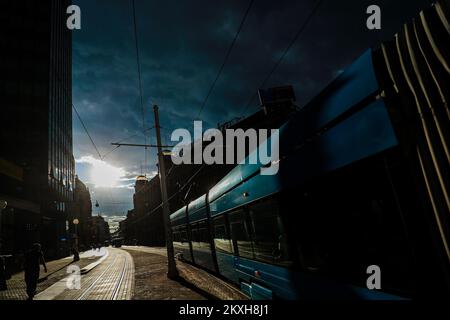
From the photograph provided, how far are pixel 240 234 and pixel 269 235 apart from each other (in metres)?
1.91

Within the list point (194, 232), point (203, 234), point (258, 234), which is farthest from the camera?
point (194, 232)

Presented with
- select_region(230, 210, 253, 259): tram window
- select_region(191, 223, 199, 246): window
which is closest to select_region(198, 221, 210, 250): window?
select_region(191, 223, 199, 246): window

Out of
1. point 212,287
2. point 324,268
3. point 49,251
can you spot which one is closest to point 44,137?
point 49,251

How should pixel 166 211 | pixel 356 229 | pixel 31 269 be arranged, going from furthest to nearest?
pixel 166 211 < pixel 31 269 < pixel 356 229

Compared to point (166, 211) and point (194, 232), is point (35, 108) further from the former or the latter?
point (194, 232)

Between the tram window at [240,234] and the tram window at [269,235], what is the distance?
0.43 metres

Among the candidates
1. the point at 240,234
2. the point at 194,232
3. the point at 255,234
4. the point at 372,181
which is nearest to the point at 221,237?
the point at 240,234

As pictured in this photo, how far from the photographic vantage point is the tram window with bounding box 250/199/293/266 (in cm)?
456

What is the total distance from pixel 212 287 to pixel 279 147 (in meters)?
5.96

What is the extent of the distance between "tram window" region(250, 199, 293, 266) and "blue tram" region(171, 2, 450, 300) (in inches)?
1.4

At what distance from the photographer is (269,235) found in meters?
5.05

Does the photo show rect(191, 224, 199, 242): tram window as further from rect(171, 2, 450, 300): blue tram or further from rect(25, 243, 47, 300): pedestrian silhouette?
rect(171, 2, 450, 300): blue tram
